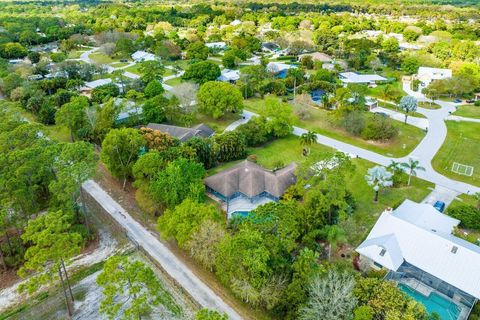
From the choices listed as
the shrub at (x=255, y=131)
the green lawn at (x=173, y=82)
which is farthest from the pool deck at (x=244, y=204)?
the green lawn at (x=173, y=82)

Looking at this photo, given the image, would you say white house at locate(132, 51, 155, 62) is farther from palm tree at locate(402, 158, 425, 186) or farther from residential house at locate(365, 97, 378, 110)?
palm tree at locate(402, 158, 425, 186)

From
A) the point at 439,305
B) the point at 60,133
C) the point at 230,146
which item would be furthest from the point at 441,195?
the point at 60,133

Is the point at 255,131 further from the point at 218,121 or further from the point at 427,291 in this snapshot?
the point at 427,291

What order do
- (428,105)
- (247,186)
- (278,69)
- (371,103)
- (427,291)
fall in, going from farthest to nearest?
(278,69), (428,105), (371,103), (247,186), (427,291)

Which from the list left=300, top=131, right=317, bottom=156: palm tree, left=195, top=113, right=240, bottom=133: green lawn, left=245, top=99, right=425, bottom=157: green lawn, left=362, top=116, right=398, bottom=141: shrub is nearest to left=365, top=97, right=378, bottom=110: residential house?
left=245, top=99, right=425, bottom=157: green lawn

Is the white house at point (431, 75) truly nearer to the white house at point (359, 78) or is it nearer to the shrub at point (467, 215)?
the white house at point (359, 78)

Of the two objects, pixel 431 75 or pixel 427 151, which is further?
pixel 431 75
